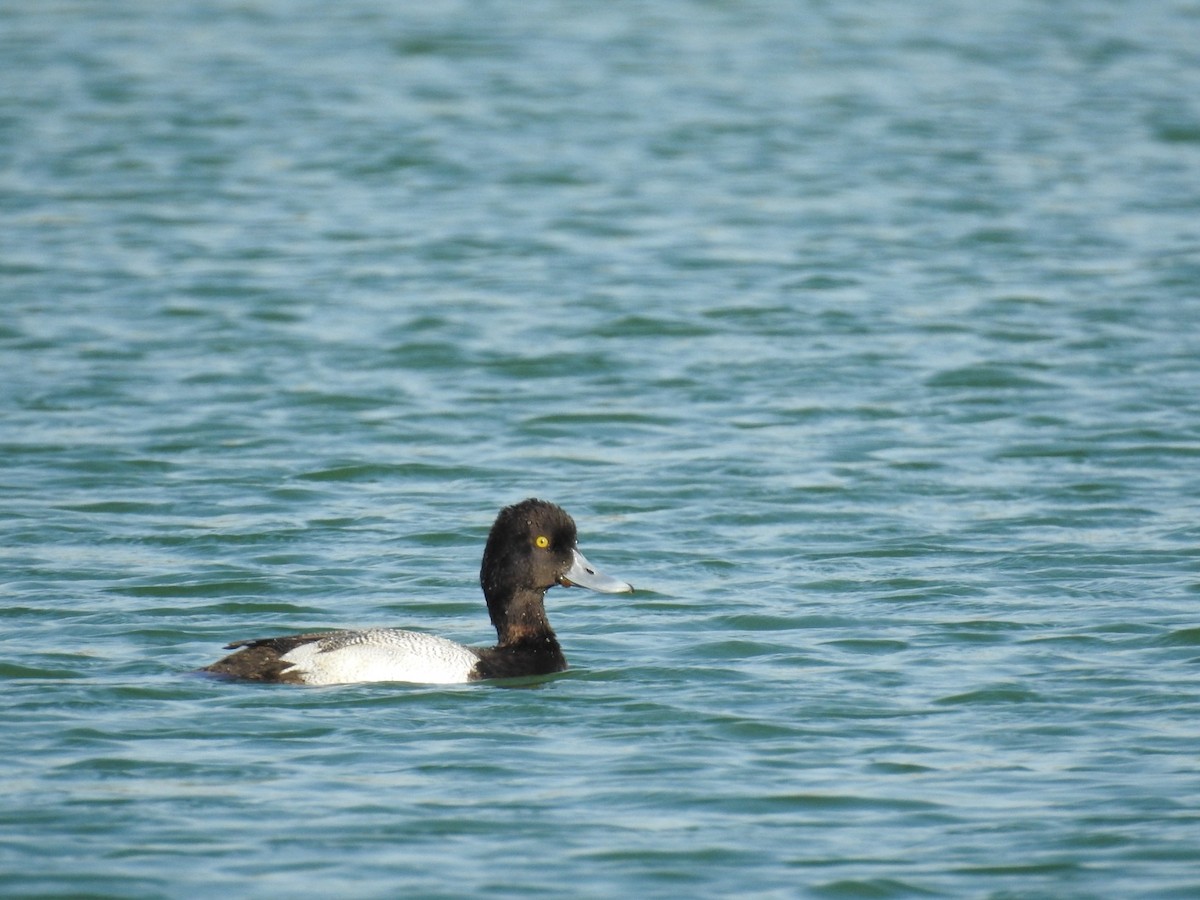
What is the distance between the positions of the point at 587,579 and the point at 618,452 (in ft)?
16.2

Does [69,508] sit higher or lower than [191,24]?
lower

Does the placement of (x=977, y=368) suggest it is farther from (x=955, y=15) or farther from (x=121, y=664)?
(x=955, y=15)

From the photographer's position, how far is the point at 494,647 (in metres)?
10.9

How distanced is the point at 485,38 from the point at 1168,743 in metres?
27.8

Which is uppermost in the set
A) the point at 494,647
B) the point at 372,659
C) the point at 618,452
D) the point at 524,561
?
the point at 524,561

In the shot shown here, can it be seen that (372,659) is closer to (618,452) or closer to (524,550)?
(524,550)

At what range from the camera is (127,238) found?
23156mm

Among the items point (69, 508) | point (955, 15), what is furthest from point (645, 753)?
point (955, 15)

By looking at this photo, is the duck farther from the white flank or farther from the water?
the water

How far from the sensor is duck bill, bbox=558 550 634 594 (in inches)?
434

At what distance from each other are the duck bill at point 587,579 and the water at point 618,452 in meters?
0.35

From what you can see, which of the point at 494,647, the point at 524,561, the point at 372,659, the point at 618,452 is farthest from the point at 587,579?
the point at 618,452

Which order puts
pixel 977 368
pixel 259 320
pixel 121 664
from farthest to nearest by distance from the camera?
pixel 259 320
pixel 977 368
pixel 121 664

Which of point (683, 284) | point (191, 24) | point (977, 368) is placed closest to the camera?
point (977, 368)
